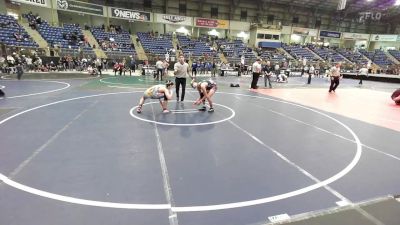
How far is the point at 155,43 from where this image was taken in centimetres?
3300

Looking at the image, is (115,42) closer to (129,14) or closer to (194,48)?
(129,14)

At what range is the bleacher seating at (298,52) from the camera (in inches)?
1592

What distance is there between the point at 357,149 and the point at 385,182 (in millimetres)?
1465

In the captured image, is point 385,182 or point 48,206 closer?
point 48,206

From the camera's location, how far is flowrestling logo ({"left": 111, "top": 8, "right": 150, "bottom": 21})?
33.1 metres

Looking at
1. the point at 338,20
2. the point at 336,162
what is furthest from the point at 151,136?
the point at 338,20

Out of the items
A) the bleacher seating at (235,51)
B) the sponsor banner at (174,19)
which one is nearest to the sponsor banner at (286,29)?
the bleacher seating at (235,51)

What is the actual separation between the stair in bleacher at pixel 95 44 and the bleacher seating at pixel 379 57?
4381 centimetres

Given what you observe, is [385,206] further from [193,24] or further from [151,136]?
[193,24]

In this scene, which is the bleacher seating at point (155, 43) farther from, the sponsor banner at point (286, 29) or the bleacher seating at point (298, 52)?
the sponsor banner at point (286, 29)

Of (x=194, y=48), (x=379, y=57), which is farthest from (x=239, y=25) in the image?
(x=379, y=57)

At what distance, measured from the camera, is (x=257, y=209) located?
3.18 metres

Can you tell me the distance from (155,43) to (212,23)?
1100 cm

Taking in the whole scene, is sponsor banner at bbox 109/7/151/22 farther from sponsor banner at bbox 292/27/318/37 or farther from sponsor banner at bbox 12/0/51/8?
sponsor banner at bbox 292/27/318/37
